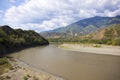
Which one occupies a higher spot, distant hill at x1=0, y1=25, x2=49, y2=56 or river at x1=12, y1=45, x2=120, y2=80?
distant hill at x1=0, y1=25, x2=49, y2=56

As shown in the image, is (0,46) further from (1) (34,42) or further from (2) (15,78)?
(1) (34,42)

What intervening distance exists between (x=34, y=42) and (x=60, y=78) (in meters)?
124

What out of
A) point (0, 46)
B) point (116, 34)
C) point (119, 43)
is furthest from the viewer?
point (116, 34)

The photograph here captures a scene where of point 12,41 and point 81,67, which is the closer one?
point 81,67

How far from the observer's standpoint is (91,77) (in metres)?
31.0

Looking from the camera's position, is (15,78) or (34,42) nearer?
(15,78)

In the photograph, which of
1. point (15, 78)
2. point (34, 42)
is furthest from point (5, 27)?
point (15, 78)

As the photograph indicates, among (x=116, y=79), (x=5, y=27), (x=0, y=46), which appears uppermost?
(x=5, y=27)

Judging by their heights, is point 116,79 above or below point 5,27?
below

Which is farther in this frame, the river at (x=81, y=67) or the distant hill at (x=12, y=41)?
the distant hill at (x=12, y=41)

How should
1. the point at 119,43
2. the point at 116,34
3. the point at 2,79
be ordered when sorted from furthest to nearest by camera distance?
the point at 116,34 → the point at 119,43 → the point at 2,79

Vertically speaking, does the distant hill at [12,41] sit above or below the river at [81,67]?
above

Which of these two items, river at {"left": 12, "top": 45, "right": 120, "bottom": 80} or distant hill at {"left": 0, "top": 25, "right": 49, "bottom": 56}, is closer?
river at {"left": 12, "top": 45, "right": 120, "bottom": 80}

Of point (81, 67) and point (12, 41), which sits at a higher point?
point (12, 41)
